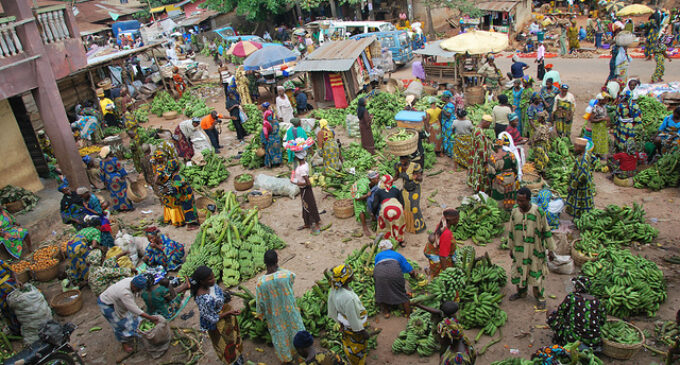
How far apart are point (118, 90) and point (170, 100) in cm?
204

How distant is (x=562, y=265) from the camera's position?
23.0 feet

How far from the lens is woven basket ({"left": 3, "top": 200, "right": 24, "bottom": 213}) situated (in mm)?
10391

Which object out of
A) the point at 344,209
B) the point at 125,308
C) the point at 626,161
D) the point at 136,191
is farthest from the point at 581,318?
the point at 136,191

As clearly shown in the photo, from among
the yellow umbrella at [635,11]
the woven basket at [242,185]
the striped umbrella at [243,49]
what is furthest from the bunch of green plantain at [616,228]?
the striped umbrella at [243,49]

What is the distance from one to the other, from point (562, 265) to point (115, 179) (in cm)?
935

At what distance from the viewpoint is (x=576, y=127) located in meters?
12.6

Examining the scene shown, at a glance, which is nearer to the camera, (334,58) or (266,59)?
(334,58)

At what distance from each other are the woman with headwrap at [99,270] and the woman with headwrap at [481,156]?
6.49m

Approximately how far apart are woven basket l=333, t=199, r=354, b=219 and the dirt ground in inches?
4.9

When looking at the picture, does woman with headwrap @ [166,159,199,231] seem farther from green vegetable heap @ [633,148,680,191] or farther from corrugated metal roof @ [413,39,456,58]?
corrugated metal roof @ [413,39,456,58]

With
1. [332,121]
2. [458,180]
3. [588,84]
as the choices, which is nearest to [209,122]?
[332,121]

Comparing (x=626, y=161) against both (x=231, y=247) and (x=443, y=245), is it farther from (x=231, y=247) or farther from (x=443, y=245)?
(x=231, y=247)

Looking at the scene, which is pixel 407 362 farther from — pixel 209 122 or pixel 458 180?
pixel 209 122

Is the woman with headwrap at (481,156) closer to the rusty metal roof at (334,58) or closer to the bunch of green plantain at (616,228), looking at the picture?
the bunch of green plantain at (616,228)
